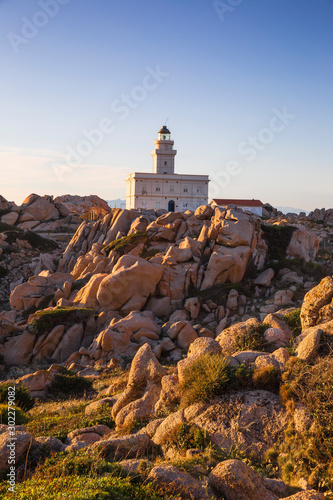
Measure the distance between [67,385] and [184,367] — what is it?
851 cm

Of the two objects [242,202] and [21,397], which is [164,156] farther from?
[21,397]

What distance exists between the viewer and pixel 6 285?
38.5m

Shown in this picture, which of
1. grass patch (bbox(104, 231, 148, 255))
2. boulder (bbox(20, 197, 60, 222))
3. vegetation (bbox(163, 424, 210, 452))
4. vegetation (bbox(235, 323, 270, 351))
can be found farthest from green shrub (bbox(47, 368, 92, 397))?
boulder (bbox(20, 197, 60, 222))

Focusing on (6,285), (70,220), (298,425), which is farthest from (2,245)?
(298,425)

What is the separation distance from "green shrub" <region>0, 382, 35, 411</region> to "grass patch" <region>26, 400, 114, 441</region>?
0.34m

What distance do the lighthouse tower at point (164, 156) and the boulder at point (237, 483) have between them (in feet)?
247

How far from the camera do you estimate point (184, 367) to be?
1088 cm

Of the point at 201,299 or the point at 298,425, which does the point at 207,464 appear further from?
the point at 201,299

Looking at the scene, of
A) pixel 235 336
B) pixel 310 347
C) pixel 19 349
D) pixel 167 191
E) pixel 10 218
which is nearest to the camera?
pixel 310 347

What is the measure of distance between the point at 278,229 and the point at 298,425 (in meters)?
25.4

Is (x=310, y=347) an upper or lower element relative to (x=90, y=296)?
upper

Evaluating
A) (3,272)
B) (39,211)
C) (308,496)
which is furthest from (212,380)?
(39,211)

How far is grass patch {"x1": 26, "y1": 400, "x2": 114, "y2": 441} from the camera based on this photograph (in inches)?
458

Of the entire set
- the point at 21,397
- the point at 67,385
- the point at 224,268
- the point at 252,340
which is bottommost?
the point at 67,385
